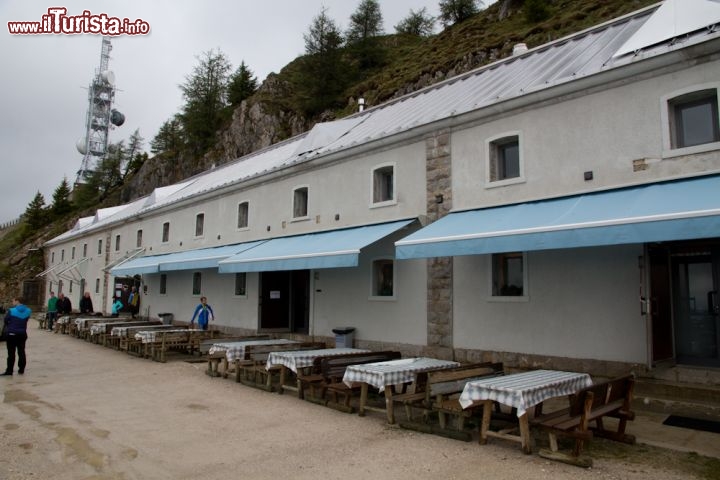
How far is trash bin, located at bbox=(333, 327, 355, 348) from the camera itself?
12.9 m

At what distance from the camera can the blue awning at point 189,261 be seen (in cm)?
1670

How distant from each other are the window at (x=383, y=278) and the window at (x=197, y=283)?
33.4ft

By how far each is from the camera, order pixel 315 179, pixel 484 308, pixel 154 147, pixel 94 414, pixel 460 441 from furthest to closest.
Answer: pixel 154 147 → pixel 315 179 → pixel 484 308 → pixel 94 414 → pixel 460 441

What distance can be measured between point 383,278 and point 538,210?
4.86 m

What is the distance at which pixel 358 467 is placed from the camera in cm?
534

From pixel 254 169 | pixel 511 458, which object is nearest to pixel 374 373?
pixel 511 458

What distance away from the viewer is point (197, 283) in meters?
20.7

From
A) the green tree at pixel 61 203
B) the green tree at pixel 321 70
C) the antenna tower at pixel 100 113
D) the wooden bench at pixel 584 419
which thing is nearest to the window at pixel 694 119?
the wooden bench at pixel 584 419

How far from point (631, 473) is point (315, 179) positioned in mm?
11690

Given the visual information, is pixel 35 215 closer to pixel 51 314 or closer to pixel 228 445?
pixel 51 314

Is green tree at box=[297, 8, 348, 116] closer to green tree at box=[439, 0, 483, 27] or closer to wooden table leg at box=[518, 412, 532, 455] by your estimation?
green tree at box=[439, 0, 483, 27]

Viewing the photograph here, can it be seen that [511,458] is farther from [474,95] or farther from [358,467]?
[474,95]

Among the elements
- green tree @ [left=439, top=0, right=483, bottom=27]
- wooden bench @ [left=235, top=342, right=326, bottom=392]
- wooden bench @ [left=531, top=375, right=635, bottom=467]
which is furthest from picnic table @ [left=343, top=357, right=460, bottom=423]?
green tree @ [left=439, top=0, right=483, bottom=27]

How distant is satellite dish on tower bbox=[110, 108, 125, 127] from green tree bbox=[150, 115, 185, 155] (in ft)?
110
